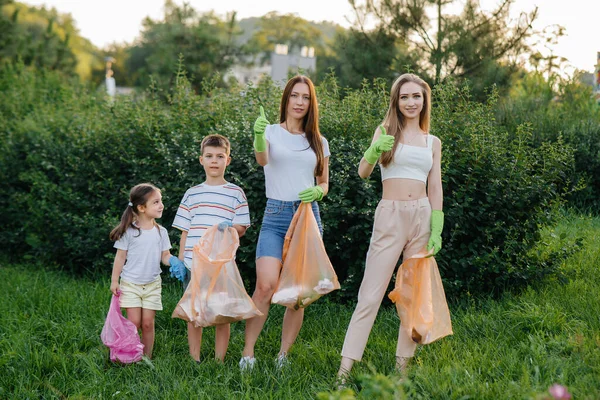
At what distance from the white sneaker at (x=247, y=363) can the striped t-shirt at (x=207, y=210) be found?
2.12 ft

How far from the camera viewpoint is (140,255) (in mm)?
4082

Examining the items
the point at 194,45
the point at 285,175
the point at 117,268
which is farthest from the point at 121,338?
the point at 194,45

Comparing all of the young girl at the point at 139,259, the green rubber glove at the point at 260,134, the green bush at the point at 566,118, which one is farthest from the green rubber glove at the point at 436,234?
the green bush at the point at 566,118

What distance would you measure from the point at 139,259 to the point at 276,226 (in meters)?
0.89

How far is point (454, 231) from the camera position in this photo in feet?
16.0

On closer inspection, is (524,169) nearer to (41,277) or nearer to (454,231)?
(454,231)

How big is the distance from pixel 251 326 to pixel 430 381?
1147 mm

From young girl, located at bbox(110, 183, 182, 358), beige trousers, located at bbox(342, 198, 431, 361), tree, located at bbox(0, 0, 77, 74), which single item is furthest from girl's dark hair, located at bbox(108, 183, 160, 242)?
tree, located at bbox(0, 0, 77, 74)

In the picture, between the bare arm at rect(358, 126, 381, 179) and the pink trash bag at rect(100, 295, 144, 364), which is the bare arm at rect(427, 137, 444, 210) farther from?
the pink trash bag at rect(100, 295, 144, 364)

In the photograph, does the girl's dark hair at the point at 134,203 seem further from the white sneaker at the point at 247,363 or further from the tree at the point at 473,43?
the tree at the point at 473,43

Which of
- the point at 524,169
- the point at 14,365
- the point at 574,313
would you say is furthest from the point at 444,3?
the point at 14,365

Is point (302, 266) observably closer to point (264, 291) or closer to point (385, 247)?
point (264, 291)

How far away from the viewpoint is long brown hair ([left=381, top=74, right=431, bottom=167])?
3.75 metres

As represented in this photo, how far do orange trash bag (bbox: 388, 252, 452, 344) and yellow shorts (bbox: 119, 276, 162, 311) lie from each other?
4.84 feet
